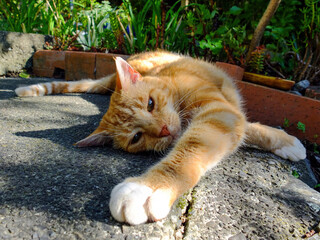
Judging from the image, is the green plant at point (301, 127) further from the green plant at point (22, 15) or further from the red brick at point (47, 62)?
the green plant at point (22, 15)

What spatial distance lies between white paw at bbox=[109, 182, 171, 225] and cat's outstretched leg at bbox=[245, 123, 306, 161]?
1071 mm

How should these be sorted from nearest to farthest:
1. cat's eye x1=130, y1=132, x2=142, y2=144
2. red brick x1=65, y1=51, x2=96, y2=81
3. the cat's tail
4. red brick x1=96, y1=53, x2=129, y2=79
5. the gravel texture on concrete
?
the gravel texture on concrete → cat's eye x1=130, y1=132, x2=142, y2=144 → the cat's tail → red brick x1=96, y1=53, x2=129, y2=79 → red brick x1=65, y1=51, x2=96, y2=81

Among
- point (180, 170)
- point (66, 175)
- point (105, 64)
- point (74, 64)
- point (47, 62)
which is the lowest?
point (47, 62)

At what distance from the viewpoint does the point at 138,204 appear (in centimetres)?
93

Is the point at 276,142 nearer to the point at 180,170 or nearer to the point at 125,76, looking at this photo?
the point at 180,170

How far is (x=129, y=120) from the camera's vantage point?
1735mm

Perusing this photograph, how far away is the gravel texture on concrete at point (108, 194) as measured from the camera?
884 millimetres

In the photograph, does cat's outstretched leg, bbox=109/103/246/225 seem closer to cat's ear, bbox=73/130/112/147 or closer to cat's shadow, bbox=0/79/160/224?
cat's shadow, bbox=0/79/160/224

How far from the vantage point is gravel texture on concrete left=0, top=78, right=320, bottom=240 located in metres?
0.88

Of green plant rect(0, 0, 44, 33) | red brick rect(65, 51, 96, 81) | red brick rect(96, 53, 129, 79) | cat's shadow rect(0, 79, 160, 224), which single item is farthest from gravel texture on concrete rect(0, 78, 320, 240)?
green plant rect(0, 0, 44, 33)

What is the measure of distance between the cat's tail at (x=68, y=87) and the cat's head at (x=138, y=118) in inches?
49.8

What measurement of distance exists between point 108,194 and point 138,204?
0.63ft

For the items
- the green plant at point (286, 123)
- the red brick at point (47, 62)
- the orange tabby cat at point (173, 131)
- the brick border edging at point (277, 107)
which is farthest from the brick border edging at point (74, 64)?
the green plant at point (286, 123)

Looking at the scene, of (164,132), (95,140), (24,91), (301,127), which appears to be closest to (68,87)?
(24,91)
